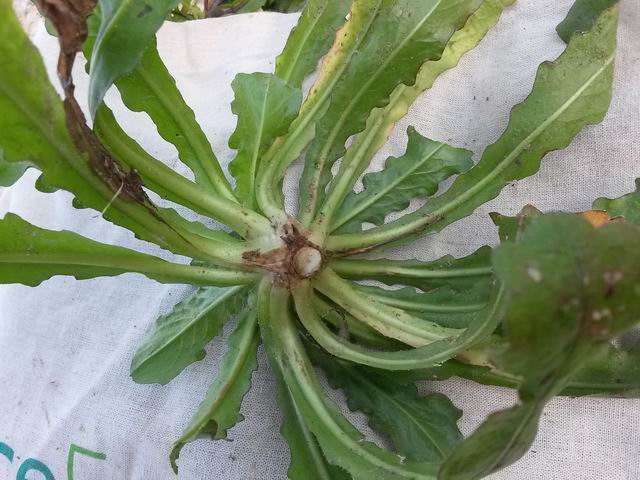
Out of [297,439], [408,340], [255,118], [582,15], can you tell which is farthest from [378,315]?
[582,15]

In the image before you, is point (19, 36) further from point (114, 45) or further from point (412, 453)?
point (412, 453)

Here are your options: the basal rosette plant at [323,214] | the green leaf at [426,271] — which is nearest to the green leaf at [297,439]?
the basal rosette plant at [323,214]

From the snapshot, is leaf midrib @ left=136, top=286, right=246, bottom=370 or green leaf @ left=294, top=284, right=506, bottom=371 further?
leaf midrib @ left=136, top=286, right=246, bottom=370

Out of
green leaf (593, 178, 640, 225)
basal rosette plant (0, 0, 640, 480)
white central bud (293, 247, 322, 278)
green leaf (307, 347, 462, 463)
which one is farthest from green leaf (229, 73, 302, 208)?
green leaf (593, 178, 640, 225)

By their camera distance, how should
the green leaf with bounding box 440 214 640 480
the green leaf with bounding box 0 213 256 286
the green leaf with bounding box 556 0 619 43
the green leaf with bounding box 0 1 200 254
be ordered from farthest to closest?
the green leaf with bounding box 556 0 619 43 < the green leaf with bounding box 0 213 256 286 < the green leaf with bounding box 0 1 200 254 < the green leaf with bounding box 440 214 640 480

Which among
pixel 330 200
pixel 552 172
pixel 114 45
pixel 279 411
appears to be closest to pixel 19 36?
pixel 114 45

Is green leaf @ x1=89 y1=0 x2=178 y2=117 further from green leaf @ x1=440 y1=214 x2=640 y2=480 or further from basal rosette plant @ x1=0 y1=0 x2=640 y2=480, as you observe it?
green leaf @ x1=440 y1=214 x2=640 y2=480

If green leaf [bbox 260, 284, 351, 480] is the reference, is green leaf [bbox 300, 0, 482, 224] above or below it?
above

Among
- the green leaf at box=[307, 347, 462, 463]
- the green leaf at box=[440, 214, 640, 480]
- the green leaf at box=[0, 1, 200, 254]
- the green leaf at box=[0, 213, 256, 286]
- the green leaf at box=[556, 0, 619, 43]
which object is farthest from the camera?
the green leaf at box=[556, 0, 619, 43]
